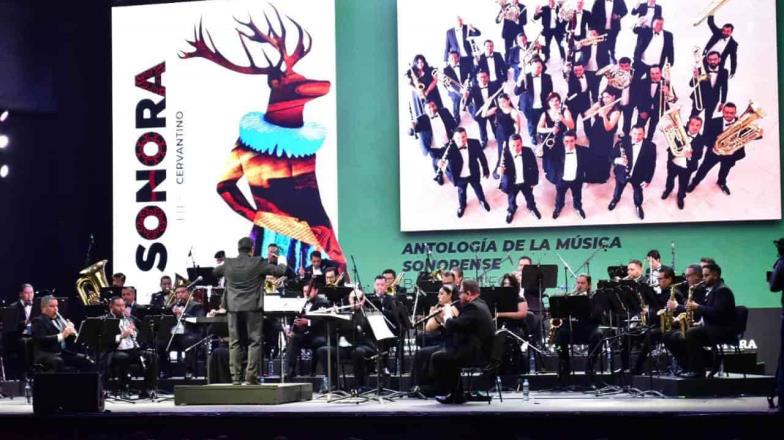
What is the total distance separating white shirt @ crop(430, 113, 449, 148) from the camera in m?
18.5

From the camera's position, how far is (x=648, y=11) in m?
17.8

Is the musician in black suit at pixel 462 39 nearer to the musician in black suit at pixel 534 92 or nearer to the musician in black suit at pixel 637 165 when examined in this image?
the musician in black suit at pixel 534 92

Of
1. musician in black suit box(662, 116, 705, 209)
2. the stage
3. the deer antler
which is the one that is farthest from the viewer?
the deer antler

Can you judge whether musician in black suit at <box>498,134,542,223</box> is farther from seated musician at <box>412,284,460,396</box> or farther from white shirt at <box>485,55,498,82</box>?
seated musician at <box>412,284,460,396</box>

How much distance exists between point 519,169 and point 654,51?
9.27ft

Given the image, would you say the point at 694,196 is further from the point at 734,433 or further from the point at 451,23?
the point at 734,433

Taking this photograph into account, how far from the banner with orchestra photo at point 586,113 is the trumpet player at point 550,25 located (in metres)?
0.02

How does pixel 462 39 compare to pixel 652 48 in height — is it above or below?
above

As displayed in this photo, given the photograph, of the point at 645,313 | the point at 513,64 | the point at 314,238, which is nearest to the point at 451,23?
the point at 513,64

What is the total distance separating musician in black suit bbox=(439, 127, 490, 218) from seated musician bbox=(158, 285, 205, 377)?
4.68m

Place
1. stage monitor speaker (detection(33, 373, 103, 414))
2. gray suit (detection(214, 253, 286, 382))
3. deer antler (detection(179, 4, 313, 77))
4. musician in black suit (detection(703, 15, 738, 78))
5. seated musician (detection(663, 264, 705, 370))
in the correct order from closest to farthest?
1. stage monitor speaker (detection(33, 373, 103, 414))
2. gray suit (detection(214, 253, 286, 382))
3. seated musician (detection(663, 264, 705, 370))
4. musician in black suit (detection(703, 15, 738, 78))
5. deer antler (detection(179, 4, 313, 77))

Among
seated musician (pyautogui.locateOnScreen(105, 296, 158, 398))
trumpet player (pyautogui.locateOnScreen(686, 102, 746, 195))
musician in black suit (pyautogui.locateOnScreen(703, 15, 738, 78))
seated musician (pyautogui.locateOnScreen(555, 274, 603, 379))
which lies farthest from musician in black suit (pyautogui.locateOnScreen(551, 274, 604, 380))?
seated musician (pyautogui.locateOnScreen(105, 296, 158, 398))

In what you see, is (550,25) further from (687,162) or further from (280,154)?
(280,154)

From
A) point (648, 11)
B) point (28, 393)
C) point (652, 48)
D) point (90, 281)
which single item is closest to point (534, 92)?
point (652, 48)
